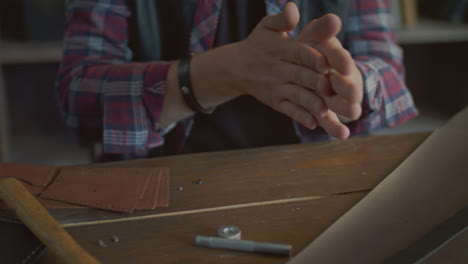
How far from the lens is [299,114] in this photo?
58 centimetres

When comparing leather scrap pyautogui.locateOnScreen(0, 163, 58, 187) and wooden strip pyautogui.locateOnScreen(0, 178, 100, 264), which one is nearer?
wooden strip pyautogui.locateOnScreen(0, 178, 100, 264)

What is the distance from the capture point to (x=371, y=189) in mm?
554

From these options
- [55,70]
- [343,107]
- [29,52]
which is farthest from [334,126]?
[55,70]

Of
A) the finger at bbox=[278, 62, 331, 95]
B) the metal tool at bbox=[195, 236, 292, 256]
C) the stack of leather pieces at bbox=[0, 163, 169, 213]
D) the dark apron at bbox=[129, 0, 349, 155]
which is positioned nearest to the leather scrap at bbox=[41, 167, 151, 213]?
the stack of leather pieces at bbox=[0, 163, 169, 213]

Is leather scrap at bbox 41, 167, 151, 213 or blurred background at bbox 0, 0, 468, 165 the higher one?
leather scrap at bbox 41, 167, 151, 213

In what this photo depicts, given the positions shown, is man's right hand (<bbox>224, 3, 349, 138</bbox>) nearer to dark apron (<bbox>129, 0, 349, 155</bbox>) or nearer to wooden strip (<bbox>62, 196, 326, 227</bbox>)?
wooden strip (<bbox>62, 196, 326, 227</bbox>)

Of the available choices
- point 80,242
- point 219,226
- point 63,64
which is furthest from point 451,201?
point 63,64

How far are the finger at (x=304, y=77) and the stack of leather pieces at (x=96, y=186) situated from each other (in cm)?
19

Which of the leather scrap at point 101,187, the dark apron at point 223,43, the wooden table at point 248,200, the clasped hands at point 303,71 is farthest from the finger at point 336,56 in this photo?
the dark apron at point 223,43

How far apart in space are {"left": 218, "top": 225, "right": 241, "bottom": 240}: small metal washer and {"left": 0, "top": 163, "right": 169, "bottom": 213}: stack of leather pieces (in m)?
0.09

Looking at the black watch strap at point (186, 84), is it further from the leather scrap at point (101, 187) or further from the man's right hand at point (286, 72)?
the leather scrap at point (101, 187)

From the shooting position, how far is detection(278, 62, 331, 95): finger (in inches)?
20.5

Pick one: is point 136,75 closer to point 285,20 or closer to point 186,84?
point 186,84

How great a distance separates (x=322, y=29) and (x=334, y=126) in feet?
0.34
